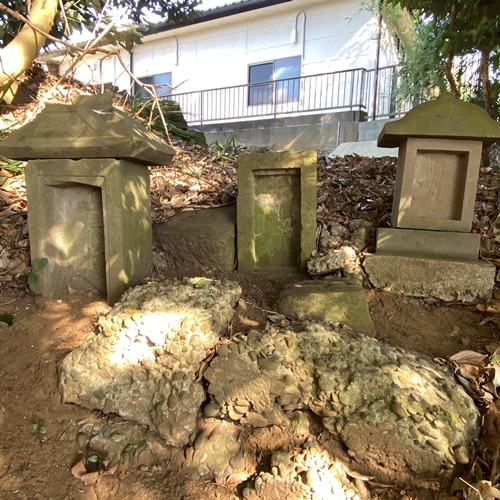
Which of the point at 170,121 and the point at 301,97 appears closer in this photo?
the point at 170,121

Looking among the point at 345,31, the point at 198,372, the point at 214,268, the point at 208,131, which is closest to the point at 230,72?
the point at 208,131

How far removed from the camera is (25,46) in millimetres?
4383

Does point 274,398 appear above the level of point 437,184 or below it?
below

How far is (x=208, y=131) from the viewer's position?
410 inches

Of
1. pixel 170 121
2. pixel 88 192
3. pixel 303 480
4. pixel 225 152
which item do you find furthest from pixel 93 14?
pixel 303 480

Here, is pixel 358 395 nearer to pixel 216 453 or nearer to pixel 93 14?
pixel 216 453

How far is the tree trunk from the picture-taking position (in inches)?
168

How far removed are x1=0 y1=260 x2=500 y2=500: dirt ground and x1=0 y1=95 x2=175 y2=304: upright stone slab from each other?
230mm

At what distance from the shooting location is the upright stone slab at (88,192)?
2402 mm

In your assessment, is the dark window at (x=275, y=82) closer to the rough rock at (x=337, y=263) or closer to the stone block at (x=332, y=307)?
the rough rock at (x=337, y=263)

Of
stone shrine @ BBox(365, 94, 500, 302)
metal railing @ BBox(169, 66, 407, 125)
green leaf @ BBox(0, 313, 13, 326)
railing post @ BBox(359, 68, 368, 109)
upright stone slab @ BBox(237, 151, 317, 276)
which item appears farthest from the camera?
metal railing @ BBox(169, 66, 407, 125)

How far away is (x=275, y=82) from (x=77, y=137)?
8.92m

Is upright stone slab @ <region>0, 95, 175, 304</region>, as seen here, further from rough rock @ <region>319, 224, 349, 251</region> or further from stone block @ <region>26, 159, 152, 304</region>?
rough rock @ <region>319, 224, 349, 251</region>

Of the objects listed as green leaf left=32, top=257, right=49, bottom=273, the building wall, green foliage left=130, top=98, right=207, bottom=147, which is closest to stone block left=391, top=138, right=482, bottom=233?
green leaf left=32, top=257, right=49, bottom=273
